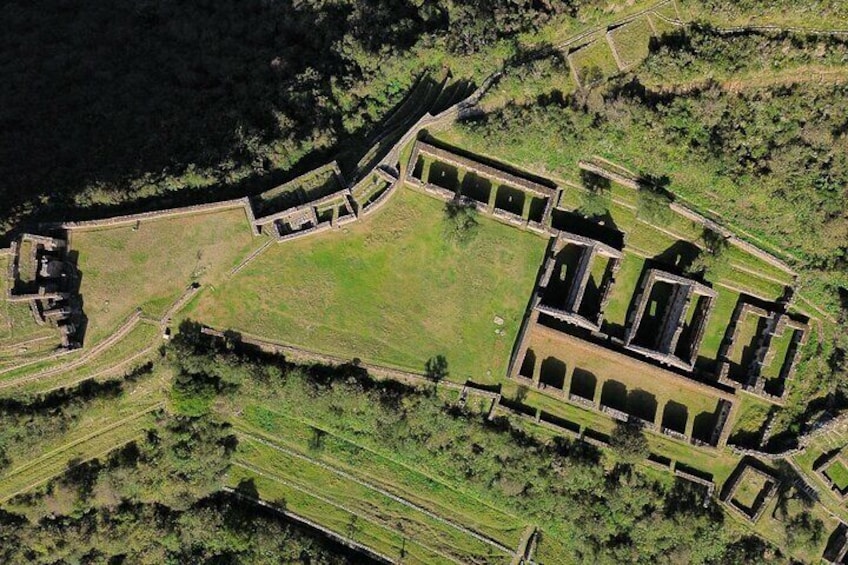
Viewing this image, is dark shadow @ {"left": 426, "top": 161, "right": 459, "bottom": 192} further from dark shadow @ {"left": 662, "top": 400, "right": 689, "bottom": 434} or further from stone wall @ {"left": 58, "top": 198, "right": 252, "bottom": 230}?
dark shadow @ {"left": 662, "top": 400, "right": 689, "bottom": 434}

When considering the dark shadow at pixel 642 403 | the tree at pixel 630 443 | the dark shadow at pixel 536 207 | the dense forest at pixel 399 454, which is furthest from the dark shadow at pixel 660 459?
the dark shadow at pixel 536 207

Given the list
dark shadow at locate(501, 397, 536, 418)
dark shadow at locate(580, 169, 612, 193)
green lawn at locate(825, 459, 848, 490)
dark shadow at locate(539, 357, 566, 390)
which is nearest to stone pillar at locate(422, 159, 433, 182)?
dark shadow at locate(580, 169, 612, 193)

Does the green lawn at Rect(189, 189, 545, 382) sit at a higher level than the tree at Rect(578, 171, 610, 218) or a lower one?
lower

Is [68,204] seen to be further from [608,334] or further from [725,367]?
[725,367]

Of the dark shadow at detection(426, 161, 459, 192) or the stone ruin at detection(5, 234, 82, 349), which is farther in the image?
the dark shadow at detection(426, 161, 459, 192)

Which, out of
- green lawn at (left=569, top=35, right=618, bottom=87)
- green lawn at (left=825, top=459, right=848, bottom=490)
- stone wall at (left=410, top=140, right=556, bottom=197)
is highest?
green lawn at (left=569, top=35, right=618, bottom=87)

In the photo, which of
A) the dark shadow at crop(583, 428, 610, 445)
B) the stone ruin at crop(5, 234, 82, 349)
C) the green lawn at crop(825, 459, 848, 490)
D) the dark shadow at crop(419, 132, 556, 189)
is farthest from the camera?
the green lawn at crop(825, 459, 848, 490)

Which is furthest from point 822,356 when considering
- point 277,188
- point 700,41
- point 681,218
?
point 277,188
